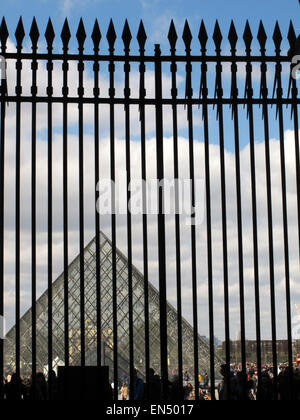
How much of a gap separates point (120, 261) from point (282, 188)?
889 inches

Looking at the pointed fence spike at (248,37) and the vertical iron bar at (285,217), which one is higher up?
the pointed fence spike at (248,37)

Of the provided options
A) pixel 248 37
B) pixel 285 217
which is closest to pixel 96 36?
pixel 248 37

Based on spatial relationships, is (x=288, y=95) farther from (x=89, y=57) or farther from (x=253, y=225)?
(x=89, y=57)

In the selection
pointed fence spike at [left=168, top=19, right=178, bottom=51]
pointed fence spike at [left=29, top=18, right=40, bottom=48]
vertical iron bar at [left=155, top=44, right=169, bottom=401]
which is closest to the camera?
vertical iron bar at [left=155, top=44, right=169, bottom=401]

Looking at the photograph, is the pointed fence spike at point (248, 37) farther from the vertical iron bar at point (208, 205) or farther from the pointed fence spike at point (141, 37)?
the pointed fence spike at point (141, 37)

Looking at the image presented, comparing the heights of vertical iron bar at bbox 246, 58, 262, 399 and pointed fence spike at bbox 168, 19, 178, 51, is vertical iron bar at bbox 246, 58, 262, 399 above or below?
below

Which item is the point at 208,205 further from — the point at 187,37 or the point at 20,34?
the point at 20,34

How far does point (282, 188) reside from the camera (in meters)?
4.42

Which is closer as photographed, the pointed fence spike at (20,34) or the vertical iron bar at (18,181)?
the vertical iron bar at (18,181)

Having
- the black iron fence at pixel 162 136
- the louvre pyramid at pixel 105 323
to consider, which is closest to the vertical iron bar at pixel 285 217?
the black iron fence at pixel 162 136

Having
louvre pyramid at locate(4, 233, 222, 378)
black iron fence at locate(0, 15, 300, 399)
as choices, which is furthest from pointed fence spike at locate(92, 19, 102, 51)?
louvre pyramid at locate(4, 233, 222, 378)

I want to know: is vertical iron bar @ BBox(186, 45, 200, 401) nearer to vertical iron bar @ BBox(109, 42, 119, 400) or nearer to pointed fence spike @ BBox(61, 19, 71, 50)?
vertical iron bar @ BBox(109, 42, 119, 400)

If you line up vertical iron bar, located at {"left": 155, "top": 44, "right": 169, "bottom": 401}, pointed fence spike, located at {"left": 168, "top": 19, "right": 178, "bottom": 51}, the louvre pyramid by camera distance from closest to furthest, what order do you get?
1. vertical iron bar, located at {"left": 155, "top": 44, "right": 169, "bottom": 401}
2. pointed fence spike, located at {"left": 168, "top": 19, "right": 178, "bottom": 51}
3. the louvre pyramid
